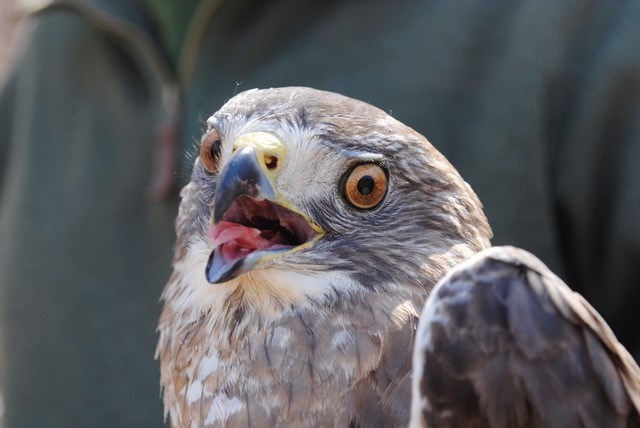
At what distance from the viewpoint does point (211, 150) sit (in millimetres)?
1758

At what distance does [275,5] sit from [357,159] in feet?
4.76

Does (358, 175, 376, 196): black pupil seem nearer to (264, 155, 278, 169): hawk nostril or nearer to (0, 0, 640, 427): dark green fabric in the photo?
(264, 155, 278, 169): hawk nostril

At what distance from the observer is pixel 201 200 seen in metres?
1.76

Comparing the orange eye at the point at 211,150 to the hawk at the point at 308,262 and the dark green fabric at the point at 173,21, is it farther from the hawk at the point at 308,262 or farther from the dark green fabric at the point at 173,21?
the dark green fabric at the point at 173,21

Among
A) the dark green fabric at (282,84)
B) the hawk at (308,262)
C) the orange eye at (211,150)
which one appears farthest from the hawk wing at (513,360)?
the dark green fabric at (282,84)

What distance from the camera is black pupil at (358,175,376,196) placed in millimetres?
1643

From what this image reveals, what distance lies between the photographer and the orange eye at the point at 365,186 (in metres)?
1.63

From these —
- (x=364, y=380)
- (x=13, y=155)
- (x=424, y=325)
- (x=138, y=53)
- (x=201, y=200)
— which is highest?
(x=138, y=53)

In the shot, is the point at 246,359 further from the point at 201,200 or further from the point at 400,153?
the point at 400,153

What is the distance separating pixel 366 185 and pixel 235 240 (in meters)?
0.31

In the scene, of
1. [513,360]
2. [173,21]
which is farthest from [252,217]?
[173,21]

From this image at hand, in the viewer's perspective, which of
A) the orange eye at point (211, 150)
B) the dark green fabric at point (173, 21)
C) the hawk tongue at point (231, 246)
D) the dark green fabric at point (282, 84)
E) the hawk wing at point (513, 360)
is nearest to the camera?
the hawk wing at point (513, 360)

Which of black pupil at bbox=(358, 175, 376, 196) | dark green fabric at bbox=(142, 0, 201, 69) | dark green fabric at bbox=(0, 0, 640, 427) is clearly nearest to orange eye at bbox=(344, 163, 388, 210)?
black pupil at bbox=(358, 175, 376, 196)

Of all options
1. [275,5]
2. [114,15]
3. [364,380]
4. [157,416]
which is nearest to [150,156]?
[114,15]
